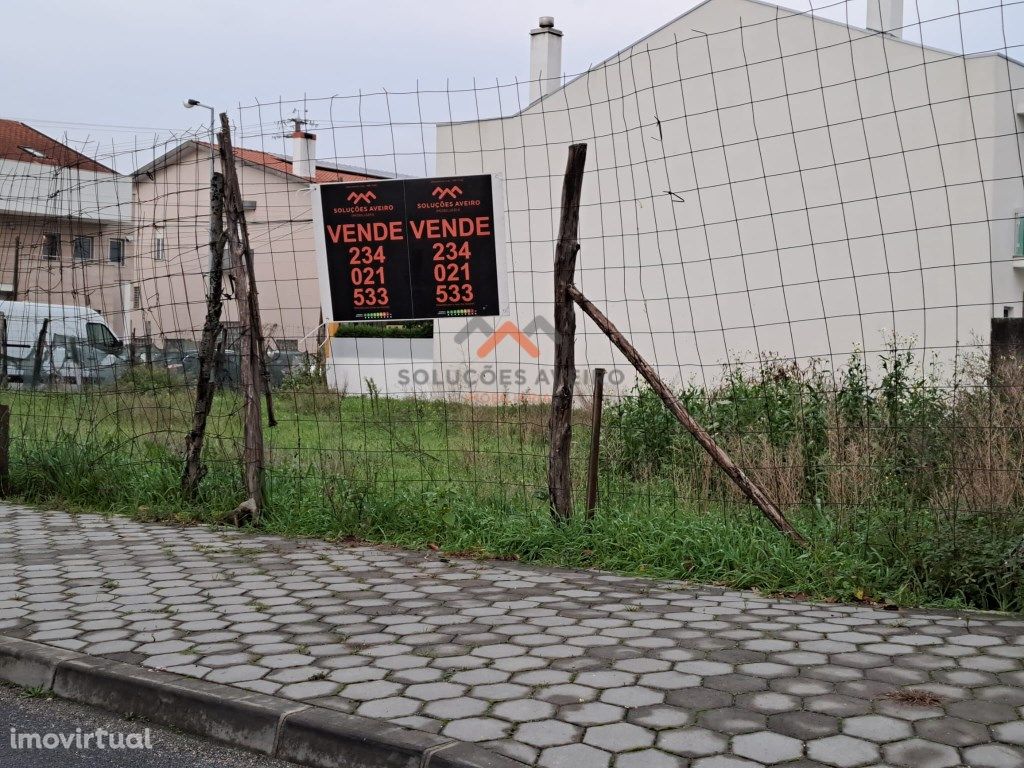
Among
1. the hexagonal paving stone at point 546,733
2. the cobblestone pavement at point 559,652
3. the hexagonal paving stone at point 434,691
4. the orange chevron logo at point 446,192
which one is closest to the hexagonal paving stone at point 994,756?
the cobblestone pavement at point 559,652

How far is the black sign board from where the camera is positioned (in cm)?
764

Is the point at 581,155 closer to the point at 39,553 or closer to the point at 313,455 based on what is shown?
the point at 313,455

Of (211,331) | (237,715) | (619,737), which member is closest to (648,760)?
(619,737)

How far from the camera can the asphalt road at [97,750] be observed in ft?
12.4

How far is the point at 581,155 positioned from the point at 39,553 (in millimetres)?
4516

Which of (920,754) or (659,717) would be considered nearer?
(920,754)

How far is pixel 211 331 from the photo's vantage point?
8297 millimetres

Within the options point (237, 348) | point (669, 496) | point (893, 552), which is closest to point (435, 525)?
point (669, 496)

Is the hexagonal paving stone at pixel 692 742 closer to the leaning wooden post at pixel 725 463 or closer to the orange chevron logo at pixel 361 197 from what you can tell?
the leaning wooden post at pixel 725 463

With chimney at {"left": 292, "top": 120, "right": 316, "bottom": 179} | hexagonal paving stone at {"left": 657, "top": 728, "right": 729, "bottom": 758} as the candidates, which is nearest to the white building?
chimney at {"left": 292, "top": 120, "right": 316, "bottom": 179}

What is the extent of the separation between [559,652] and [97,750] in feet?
6.36

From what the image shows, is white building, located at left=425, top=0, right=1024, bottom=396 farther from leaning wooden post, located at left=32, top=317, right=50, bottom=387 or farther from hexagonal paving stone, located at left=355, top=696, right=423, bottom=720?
hexagonal paving stone, located at left=355, top=696, right=423, bottom=720

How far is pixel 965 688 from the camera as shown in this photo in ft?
13.5

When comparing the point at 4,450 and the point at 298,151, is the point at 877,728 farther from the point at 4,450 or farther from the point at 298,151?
the point at 298,151
